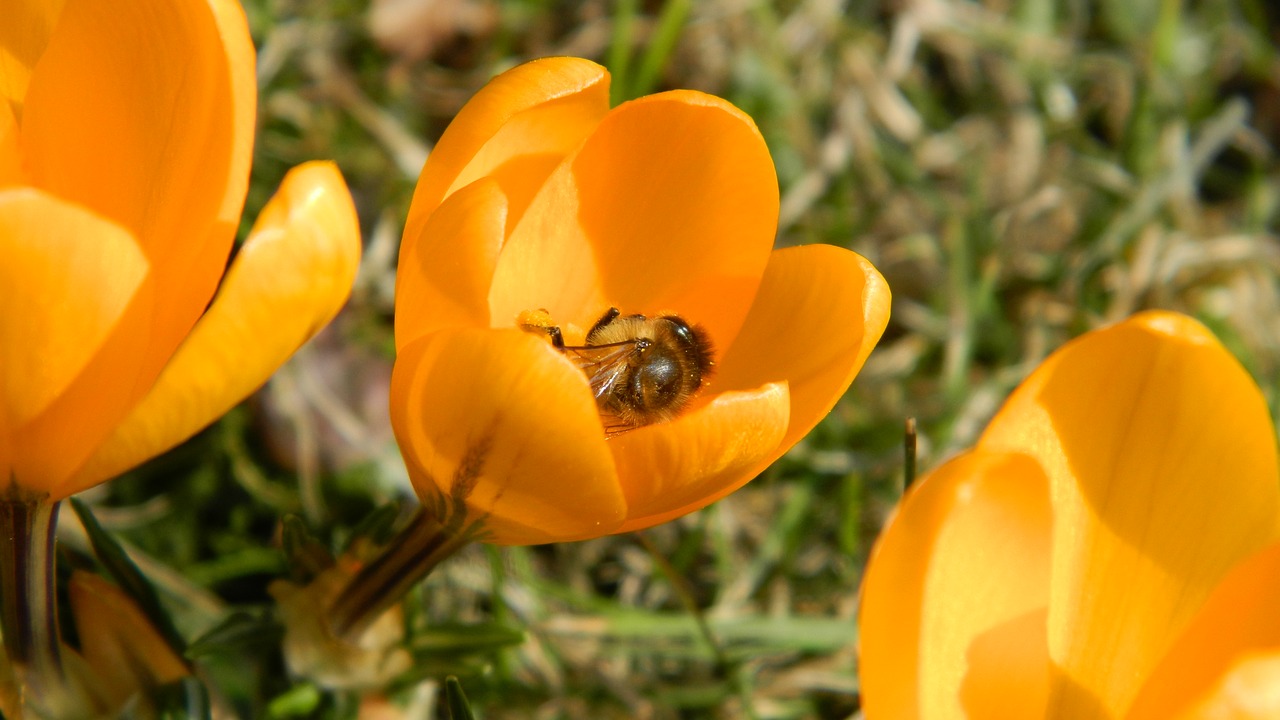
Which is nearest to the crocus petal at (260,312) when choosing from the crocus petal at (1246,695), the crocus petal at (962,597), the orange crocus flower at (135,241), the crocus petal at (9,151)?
the orange crocus flower at (135,241)

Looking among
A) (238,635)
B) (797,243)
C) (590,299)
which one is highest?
(590,299)

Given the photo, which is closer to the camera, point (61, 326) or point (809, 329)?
point (61, 326)

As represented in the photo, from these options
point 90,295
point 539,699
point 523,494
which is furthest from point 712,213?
point 539,699

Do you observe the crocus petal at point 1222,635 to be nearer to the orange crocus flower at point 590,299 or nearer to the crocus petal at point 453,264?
the orange crocus flower at point 590,299

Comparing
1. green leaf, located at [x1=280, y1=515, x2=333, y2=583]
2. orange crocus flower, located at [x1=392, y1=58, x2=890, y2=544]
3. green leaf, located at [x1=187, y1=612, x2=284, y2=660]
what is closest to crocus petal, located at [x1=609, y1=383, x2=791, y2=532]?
orange crocus flower, located at [x1=392, y1=58, x2=890, y2=544]

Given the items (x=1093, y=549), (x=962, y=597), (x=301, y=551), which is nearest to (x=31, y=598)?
(x=301, y=551)

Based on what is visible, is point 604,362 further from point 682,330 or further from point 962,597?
point 962,597

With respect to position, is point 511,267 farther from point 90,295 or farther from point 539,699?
point 539,699
